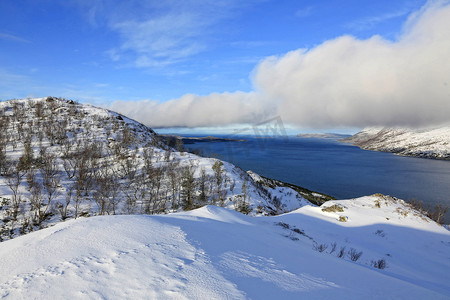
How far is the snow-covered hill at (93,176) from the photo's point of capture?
33850mm

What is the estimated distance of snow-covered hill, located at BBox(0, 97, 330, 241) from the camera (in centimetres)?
3385

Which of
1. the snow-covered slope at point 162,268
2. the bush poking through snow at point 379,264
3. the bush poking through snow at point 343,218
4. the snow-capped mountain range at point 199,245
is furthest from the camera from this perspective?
the bush poking through snow at point 343,218

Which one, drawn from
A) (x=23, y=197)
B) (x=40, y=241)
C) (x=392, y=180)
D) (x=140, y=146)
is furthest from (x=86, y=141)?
(x=392, y=180)

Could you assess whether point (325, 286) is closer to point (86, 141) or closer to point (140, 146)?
point (140, 146)

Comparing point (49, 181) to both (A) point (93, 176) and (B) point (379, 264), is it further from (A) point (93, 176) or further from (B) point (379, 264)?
(B) point (379, 264)

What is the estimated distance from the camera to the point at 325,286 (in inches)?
228

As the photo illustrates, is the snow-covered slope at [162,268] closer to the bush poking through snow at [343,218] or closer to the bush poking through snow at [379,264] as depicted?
the bush poking through snow at [379,264]

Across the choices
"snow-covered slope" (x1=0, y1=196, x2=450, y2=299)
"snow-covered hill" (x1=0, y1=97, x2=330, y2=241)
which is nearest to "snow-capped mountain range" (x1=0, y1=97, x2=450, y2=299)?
"snow-covered slope" (x1=0, y1=196, x2=450, y2=299)

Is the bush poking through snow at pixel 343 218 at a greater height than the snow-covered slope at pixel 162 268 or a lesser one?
lesser

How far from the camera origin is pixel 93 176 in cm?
4788

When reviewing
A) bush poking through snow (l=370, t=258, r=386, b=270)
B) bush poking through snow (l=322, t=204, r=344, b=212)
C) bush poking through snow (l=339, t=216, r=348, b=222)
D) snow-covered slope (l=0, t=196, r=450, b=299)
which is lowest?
bush poking through snow (l=339, t=216, r=348, b=222)

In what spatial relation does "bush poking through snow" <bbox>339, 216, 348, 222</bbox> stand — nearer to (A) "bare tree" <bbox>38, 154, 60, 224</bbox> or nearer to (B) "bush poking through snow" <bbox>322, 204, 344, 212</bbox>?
(B) "bush poking through snow" <bbox>322, 204, 344, 212</bbox>

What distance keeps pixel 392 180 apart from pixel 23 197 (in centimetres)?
14268

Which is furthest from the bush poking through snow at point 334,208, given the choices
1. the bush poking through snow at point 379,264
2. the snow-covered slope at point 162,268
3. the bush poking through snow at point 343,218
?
the snow-covered slope at point 162,268
